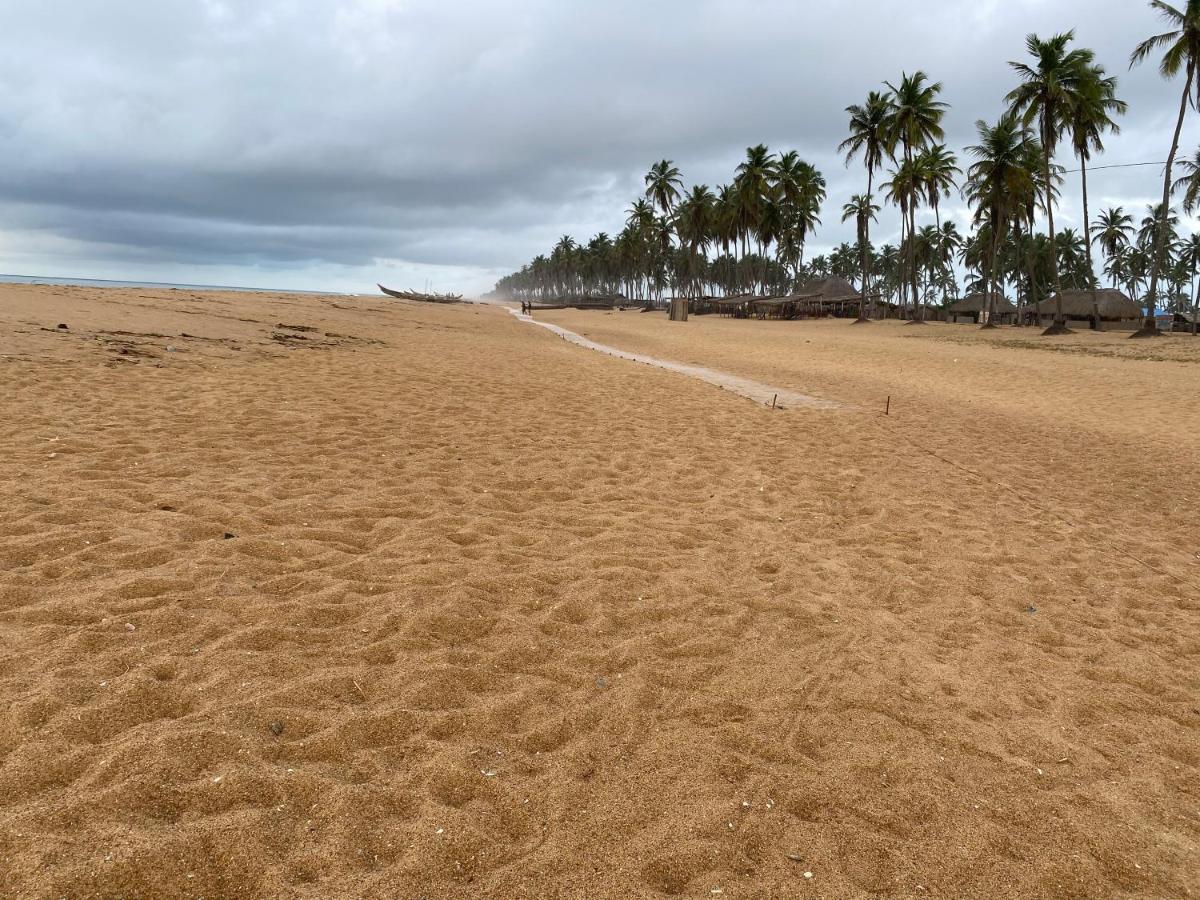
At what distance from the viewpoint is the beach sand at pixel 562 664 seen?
2.19 meters

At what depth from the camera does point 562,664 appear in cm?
335

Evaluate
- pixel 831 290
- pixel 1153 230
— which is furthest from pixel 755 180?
pixel 1153 230

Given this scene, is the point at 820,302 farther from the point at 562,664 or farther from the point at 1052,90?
the point at 562,664

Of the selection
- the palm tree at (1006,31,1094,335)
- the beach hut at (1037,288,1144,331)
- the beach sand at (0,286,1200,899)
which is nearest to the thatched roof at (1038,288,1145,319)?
the beach hut at (1037,288,1144,331)

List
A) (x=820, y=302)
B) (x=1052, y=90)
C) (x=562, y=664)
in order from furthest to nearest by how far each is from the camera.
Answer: (x=820, y=302)
(x=1052, y=90)
(x=562, y=664)

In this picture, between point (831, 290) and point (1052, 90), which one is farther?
point (831, 290)

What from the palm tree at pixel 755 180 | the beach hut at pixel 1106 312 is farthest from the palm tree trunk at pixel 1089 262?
the palm tree at pixel 755 180

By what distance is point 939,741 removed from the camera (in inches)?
118

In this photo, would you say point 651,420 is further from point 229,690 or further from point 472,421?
point 229,690

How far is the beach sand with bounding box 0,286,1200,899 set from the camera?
7.17 ft

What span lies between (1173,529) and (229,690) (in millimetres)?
8016

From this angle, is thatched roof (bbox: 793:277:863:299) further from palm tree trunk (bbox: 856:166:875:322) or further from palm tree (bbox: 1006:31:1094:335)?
palm tree (bbox: 1006:31:1094:335)

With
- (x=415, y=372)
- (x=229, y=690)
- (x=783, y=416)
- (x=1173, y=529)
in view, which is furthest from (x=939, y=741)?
(x=415, y=372)

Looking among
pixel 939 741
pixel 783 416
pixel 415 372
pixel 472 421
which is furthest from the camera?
pixel 415 372
